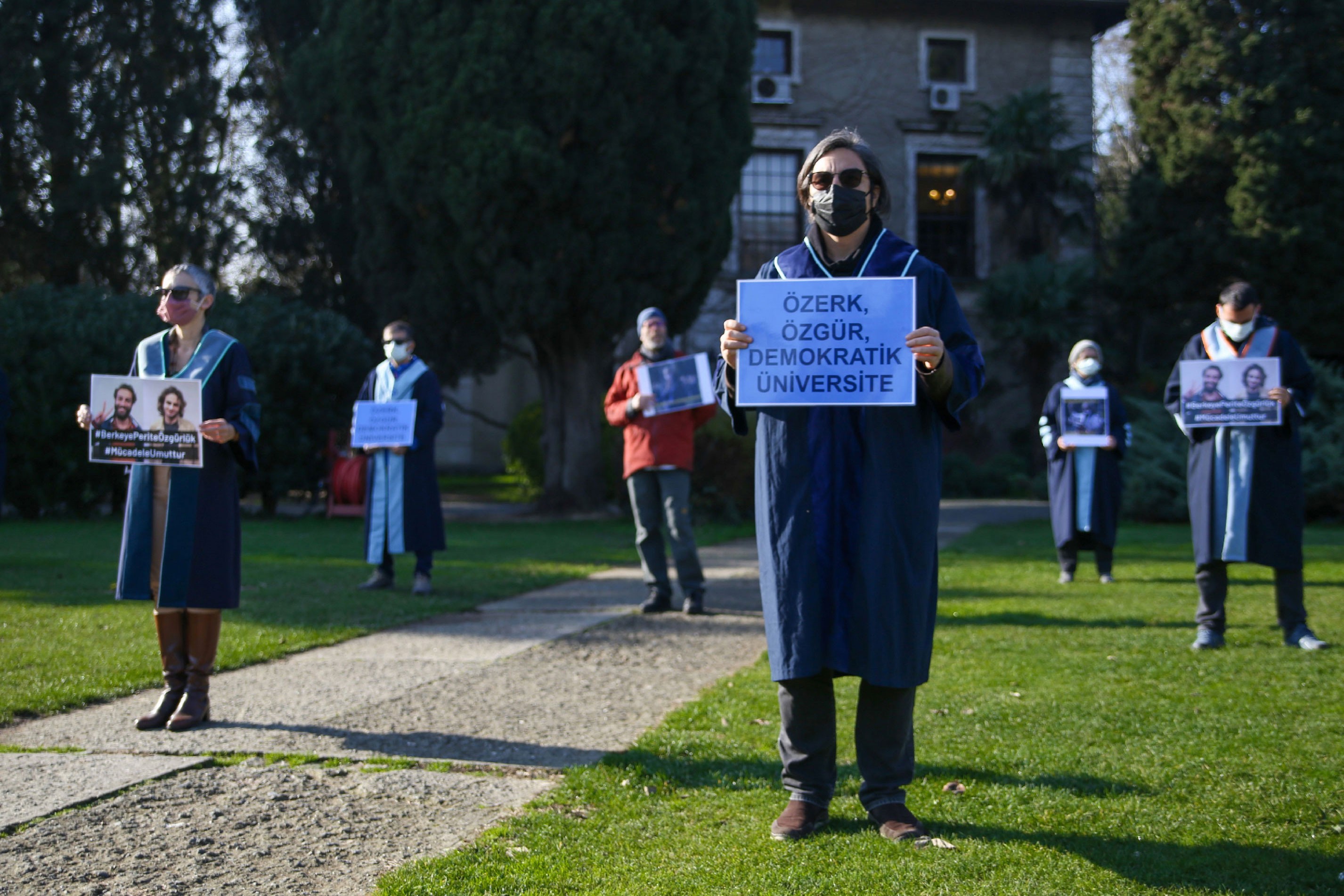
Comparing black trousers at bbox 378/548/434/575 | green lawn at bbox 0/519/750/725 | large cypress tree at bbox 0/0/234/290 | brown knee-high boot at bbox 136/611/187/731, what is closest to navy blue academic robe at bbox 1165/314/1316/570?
green lawn at bbox 0/519/750/725

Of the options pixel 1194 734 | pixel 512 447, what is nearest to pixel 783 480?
pixel 1194 734

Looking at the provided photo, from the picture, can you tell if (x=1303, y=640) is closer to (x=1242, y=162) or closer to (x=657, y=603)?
(x=657, y=603)

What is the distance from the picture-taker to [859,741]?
383 centimetres

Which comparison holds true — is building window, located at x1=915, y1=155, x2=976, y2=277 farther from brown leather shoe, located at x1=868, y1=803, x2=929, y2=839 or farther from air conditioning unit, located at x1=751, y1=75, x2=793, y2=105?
brown leather shoe, located at x1=868, y1=803, x2=929, y2=839

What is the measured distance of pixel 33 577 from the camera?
10.3 metres

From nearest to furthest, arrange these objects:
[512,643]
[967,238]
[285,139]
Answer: [512,643]
[285,139]
[967,238]

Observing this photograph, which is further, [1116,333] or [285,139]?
[1116,333]

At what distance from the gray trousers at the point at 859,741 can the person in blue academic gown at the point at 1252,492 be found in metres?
3.78

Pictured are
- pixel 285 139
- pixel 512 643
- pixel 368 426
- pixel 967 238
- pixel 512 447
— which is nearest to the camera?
pixel 512 643

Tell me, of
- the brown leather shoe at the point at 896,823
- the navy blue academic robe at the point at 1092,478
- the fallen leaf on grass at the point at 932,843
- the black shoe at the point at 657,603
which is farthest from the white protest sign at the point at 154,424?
the navy blue academic robe at the point at 1092,478

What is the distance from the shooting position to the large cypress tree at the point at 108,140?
822 inches

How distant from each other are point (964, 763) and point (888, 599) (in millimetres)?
1304

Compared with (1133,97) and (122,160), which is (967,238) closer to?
(1133,97)

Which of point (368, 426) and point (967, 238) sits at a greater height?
point (967, 238)
